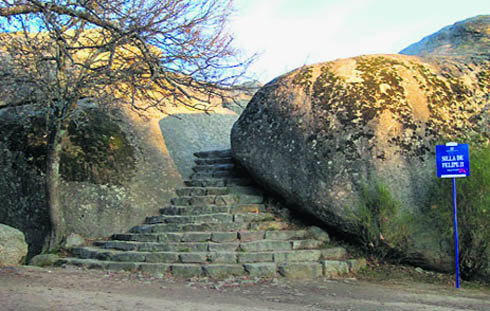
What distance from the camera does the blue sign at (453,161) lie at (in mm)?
7707

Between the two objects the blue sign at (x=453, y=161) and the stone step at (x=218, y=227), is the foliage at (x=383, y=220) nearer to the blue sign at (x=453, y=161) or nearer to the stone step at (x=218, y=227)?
the blue sign at (x=453, y=161)

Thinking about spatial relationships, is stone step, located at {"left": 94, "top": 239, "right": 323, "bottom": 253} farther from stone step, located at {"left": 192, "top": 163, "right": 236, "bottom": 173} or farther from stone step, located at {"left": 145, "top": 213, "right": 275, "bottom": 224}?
stone step, located at {"left": 192, "top": 163, "right": 236, "bottom": 173}

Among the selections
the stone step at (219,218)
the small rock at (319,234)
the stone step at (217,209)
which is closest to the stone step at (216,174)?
the stone step at (217,209)

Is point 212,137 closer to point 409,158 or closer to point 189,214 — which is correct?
point 189,214

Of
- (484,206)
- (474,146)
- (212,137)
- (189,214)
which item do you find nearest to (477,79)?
(474,146)

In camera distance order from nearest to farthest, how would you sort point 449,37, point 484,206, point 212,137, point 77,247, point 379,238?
point 484,206 < point 379,238 < point 77,247 < point 449,37 < point 212,137

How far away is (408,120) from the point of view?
29.9ft

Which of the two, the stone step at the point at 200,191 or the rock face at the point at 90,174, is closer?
the rock face at the point at 90,174

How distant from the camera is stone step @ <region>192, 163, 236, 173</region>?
464 inches

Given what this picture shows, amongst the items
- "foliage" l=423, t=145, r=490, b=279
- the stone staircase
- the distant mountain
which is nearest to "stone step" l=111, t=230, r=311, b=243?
the stone staircase

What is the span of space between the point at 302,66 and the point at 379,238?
4.04 meters

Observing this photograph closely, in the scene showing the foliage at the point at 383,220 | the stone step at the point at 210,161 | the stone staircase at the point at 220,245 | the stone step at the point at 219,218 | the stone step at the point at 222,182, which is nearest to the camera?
the stone staircase at the point at 220,245

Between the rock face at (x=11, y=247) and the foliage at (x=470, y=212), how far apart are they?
717 centimetres

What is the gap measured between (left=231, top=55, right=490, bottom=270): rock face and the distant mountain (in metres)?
1.24
